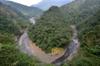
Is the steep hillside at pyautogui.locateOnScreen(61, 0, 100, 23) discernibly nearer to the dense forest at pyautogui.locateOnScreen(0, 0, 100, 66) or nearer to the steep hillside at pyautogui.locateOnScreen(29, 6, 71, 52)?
the dense forest at pyautogui.locateOnScreen(0, 0, 100, 66)

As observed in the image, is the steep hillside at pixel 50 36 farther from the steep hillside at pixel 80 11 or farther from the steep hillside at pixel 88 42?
the steep hillside at pixel 80 11

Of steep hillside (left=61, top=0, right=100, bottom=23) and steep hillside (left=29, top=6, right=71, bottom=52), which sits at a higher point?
steep hillside (left=61, top=0, right=100, bottom=23)

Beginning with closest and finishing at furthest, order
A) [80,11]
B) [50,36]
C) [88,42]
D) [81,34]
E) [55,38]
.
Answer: [88,42] → [55,38] → [81,34] → [50,36] → [80,11]

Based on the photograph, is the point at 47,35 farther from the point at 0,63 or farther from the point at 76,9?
the point at 76,9

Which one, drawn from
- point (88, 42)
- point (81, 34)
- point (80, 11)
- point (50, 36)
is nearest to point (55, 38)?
point (50, 36)

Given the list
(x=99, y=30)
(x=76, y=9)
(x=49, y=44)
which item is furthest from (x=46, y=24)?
(x=76, y=9)

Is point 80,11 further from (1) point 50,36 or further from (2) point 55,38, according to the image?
(2) point 55,38

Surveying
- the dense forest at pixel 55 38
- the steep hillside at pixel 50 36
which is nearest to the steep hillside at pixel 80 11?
the dense forest at pixel 55 38

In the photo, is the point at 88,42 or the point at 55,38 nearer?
the point at 88,42

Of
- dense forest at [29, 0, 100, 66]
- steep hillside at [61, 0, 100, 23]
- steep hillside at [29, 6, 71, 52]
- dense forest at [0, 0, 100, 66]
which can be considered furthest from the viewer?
steep hillside at [61, 0, 100, 23]

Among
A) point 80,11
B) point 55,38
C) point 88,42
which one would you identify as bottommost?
point 88,42

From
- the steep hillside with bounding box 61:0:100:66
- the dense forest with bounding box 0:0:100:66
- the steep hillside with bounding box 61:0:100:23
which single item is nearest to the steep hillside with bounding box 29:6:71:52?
the dense forest with bounding box 0:0:100:66

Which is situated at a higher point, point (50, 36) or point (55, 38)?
point (50, 36)
